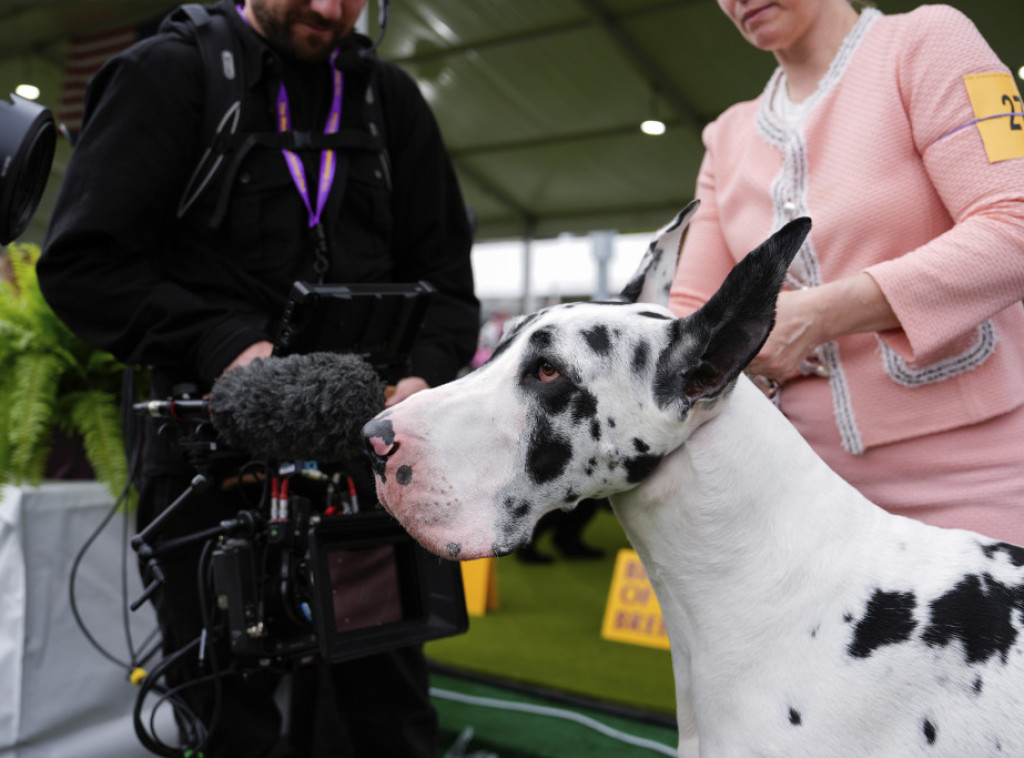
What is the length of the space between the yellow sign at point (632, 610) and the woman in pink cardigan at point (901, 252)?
110 inches

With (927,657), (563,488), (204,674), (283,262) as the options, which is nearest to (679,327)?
(563,488)

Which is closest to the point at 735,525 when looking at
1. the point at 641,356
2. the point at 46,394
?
the point at 641,356

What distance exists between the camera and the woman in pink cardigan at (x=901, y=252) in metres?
1.44

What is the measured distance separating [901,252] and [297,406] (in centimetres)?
112

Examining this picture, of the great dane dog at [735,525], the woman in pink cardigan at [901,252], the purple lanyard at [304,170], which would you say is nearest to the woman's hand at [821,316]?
the woman in pink cardigan at [901,252]

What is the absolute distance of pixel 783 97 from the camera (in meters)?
1.79

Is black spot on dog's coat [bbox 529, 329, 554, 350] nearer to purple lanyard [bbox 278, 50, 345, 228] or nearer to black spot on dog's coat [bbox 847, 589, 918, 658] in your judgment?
black spot on dog's coat [bbox 847, 589, 918, 658]

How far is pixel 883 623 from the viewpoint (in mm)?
1227

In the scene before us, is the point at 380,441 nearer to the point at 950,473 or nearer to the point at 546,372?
the point at 546,372

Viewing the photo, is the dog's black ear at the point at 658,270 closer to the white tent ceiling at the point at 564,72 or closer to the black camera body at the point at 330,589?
the black camera body at the point at 330,589

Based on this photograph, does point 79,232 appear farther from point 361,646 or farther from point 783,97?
point 783,97

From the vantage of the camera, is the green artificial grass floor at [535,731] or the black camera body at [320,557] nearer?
the black camera body at [320,557]

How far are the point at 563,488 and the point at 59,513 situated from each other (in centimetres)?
223

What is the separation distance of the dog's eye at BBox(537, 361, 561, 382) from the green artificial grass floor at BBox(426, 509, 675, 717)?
99.9 inches
